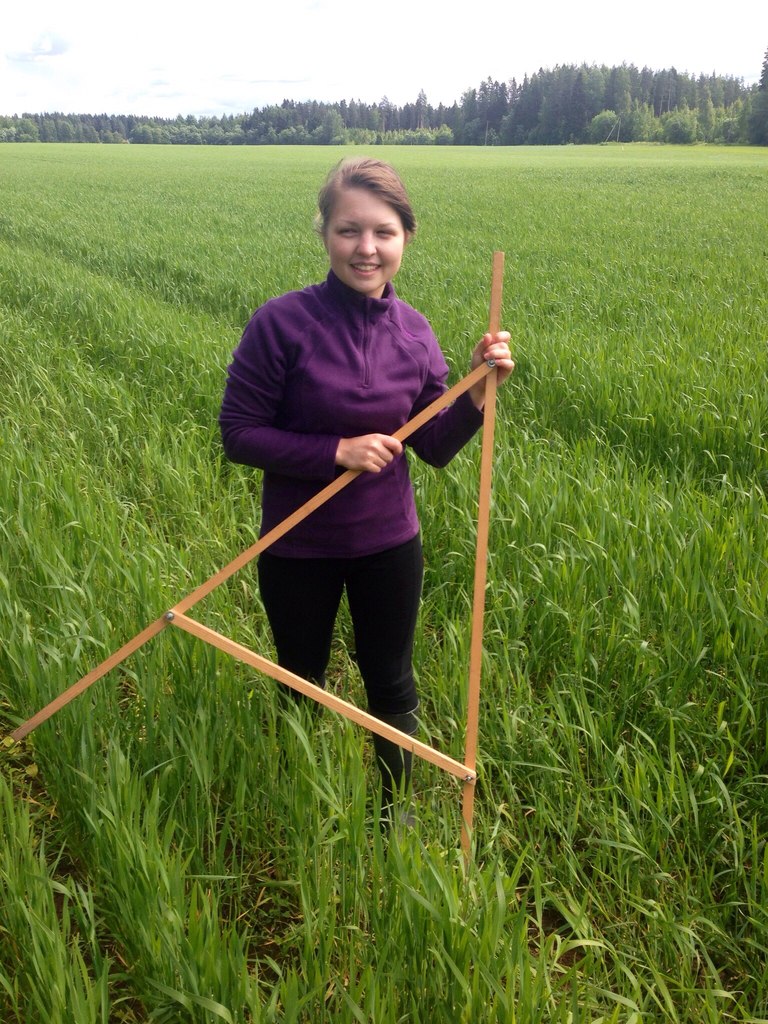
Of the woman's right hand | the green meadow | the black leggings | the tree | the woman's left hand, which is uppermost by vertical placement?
the tree

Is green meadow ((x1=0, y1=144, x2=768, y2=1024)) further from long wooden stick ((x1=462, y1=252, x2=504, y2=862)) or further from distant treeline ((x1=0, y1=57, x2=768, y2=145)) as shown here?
distant treeline ((x1=0, y1=57, x2=768, y2=145))

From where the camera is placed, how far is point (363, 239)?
170 cm

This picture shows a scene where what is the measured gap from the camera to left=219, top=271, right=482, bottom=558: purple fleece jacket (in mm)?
1760

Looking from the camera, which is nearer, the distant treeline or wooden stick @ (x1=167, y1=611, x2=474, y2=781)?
wooden stick @ (x1=167, y1=611, x2=474, y2=781)

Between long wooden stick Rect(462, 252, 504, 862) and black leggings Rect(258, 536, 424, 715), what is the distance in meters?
0.29

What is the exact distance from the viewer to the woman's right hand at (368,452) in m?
1.70

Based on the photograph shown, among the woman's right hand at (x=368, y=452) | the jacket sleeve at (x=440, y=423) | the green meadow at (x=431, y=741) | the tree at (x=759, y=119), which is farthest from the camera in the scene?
the tree at (x=759, y=119)

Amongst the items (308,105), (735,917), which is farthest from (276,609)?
(308,105)

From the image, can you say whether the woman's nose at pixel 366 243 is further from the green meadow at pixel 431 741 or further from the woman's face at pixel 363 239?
the green meadow at pixel 431 741

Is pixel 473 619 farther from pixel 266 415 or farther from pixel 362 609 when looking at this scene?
pixel 266 415

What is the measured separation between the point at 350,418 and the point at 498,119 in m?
96.1

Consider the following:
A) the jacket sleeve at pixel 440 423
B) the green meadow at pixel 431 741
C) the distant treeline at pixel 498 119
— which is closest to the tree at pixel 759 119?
the distant treeline at pixel 498 119

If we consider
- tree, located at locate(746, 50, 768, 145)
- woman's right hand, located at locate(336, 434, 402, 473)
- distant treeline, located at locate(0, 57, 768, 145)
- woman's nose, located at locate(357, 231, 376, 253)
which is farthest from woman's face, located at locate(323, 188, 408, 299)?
distant treeline, located at locate(0, 57, 768, 145)

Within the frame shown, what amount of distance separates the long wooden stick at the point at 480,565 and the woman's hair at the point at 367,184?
0.83 feet
